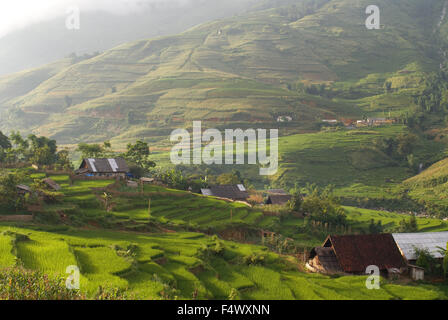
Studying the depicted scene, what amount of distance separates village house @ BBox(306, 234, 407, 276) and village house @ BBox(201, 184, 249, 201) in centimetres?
2308

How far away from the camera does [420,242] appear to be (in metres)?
30.4

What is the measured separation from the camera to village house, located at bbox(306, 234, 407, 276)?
27844mm

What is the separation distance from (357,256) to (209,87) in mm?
115770

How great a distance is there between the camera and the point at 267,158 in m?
85.2

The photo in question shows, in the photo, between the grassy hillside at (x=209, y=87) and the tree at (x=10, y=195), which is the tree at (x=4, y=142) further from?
the grassy hillside at (x=209, y=87)

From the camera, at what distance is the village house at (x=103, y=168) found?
45869 millimetres

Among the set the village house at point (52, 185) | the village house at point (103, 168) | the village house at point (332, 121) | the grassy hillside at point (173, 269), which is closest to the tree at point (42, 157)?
the village house at point (103, 168)

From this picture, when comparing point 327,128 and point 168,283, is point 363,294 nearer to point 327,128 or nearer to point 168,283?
point 168,283

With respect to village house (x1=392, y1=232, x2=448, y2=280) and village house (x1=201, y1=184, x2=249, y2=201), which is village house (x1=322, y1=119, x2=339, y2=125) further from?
village house (x1=392, y1=232, x2=448, y2=280)

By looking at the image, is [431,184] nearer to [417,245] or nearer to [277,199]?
[277,199]

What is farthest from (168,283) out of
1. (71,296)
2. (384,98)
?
(384,98)

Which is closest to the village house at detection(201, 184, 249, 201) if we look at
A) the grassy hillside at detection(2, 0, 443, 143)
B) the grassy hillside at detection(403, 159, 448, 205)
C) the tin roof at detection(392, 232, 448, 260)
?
the tin roof at detection(392, 232, 448, 260)

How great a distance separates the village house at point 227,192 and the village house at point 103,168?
1071 centimetres
